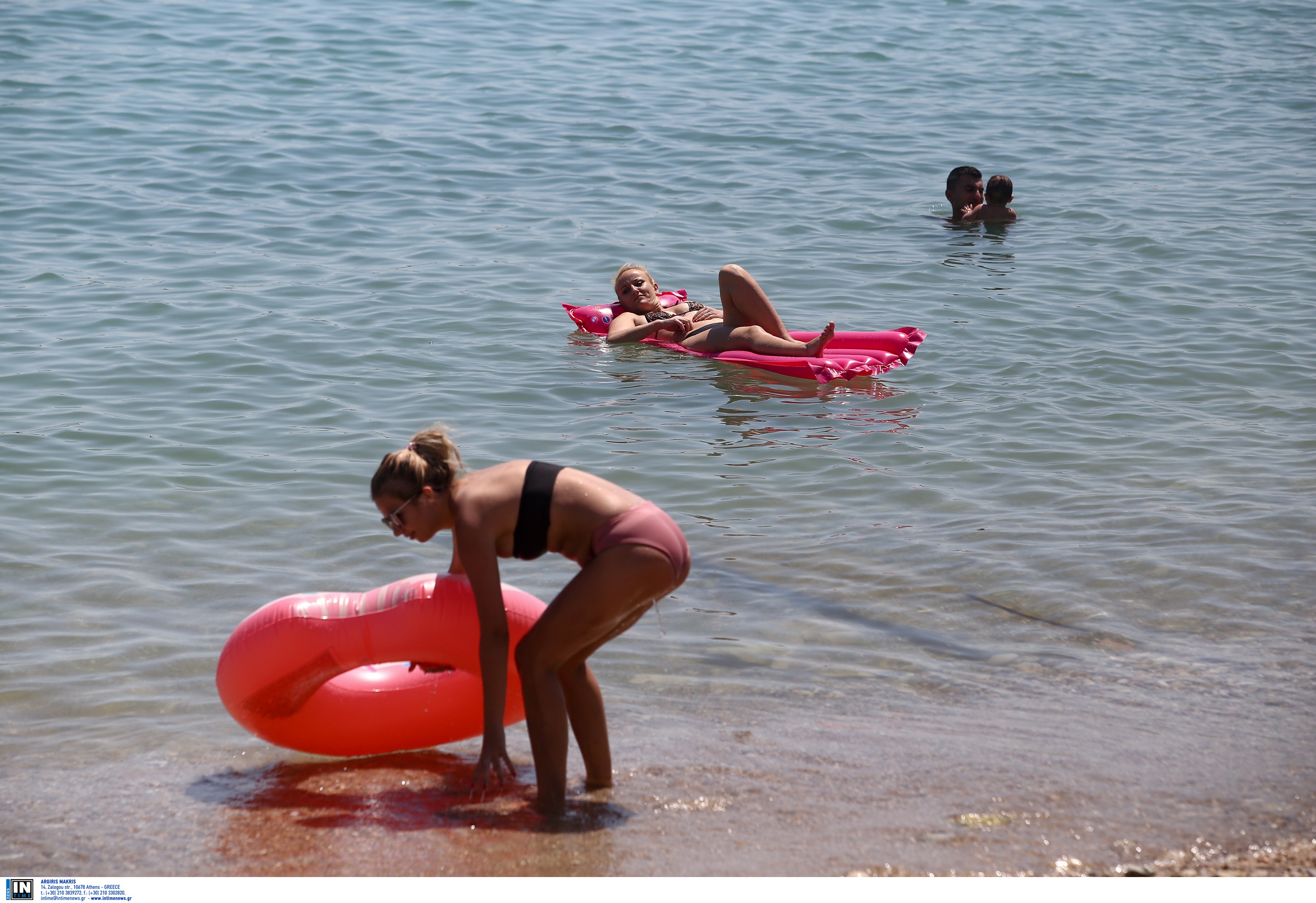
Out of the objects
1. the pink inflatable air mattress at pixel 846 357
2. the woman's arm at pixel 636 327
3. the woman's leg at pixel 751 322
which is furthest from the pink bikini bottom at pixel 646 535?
the woman's arm at pixel 636 327

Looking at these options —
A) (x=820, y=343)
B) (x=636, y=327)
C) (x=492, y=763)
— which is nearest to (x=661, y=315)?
(x=636, y=327)

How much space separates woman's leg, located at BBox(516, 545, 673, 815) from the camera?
3.79 meters

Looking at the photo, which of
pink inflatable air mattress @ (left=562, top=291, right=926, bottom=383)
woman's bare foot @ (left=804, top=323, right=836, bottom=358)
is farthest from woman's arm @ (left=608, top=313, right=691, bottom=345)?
woman's bare foot @ (left=804, top=323, right=836, bottom=358)

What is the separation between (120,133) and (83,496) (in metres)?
10.1

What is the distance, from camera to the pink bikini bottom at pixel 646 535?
3.80m

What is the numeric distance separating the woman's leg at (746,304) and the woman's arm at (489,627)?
220 inches

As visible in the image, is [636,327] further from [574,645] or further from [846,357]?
[574,645]

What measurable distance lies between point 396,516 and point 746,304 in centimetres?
576

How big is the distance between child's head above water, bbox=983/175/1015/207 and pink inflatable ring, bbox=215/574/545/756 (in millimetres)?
10484

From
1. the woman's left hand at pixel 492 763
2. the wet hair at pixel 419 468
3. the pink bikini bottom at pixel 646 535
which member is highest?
the wet hair at pixel 419 468

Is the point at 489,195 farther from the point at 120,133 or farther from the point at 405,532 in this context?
the point at 405,532

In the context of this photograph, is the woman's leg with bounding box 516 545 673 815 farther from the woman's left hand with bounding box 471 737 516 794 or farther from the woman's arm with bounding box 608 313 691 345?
the woman's arm with bounding box 608 313 691 345

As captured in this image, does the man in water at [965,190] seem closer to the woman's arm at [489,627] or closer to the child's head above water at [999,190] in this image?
the child's head above water at [999,190]

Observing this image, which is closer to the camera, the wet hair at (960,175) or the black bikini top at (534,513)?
the black bikini top at (534,513)
